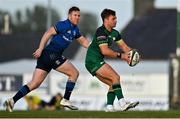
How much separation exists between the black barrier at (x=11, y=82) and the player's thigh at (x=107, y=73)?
107ft

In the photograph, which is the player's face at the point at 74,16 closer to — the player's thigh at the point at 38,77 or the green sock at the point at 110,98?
the player's thigh at the point at 38,77

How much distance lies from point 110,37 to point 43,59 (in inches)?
53.4

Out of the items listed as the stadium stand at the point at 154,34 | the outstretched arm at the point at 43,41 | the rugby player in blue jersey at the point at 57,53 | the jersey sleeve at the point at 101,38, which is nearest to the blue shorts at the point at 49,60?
the rugby player in blue jersey at the point at 57,53

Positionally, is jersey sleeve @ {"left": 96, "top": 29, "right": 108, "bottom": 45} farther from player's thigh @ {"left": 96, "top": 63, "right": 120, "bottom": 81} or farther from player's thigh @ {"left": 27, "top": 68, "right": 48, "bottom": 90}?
player's thigh @ {"left": 27, "top": 68, "right": 48, "bottom": 90}

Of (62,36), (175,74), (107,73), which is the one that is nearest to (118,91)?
(107,73)

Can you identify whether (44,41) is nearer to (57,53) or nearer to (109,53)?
(57,53)

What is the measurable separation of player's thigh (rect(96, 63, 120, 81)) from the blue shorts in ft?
2.97

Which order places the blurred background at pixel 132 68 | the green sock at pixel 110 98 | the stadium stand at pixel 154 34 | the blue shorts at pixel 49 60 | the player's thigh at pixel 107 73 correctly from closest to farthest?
the player's thigh at pixel 107 73, the green sock at pixel 110 98, the blue shorts at pixel 49 60, the blurred background at pixel 132 68, the stadium stand at pixel 154 34

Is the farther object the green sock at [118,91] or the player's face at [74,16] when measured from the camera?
the player's face at [74,16]

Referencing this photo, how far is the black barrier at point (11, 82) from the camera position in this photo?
4953 cm

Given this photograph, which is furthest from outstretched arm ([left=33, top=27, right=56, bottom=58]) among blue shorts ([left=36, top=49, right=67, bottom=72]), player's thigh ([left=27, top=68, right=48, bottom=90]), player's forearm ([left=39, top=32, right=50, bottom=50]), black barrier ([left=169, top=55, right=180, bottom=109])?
black barrier ([left=169, top=55, right=180, bottom=109])

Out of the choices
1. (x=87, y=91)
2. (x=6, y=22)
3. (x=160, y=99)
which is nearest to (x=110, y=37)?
(x=160, y=99)

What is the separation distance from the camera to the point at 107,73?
16141 millimetres

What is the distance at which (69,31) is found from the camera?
16.6m
